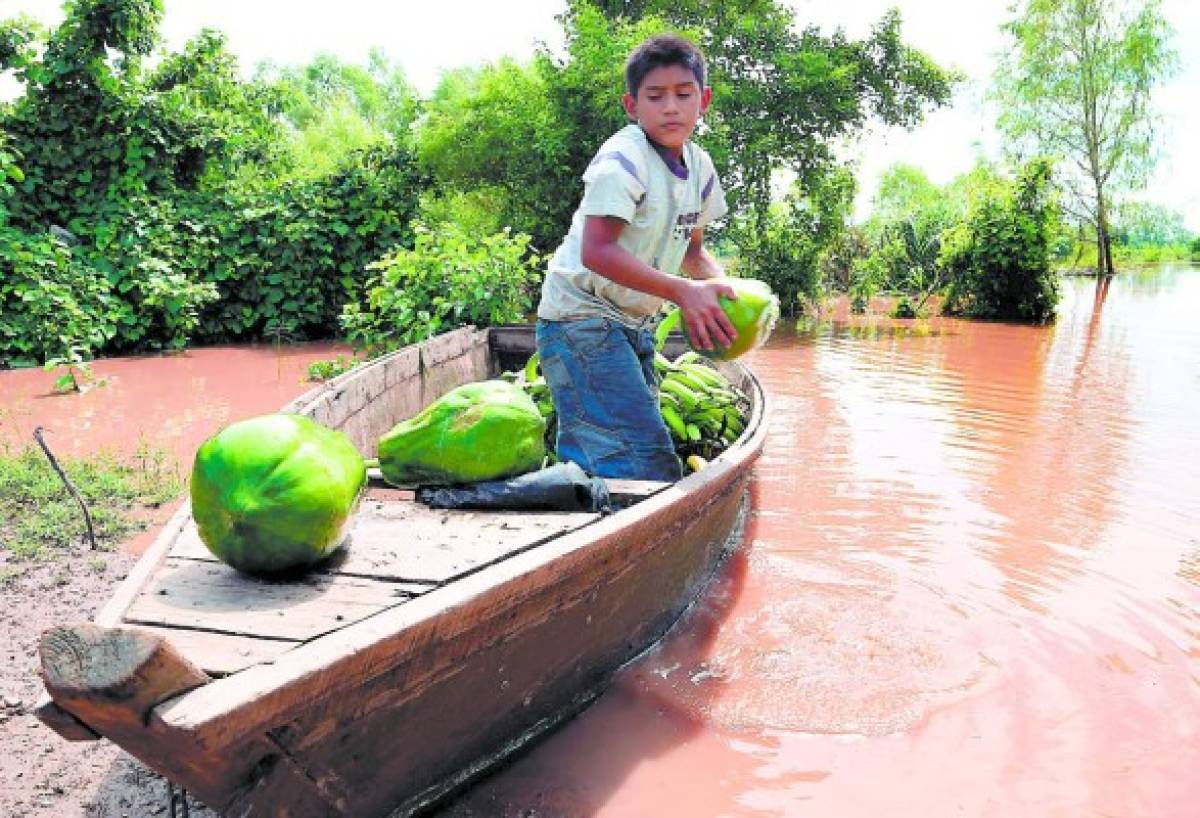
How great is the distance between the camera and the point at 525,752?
249cm

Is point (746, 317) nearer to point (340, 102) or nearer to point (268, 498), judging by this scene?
point (268, 498)

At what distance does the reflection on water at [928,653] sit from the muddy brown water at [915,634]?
1 centimetres

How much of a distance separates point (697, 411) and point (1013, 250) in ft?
45.7

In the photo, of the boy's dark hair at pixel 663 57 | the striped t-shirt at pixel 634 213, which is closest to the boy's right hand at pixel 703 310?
the striped t-shirt at pixel 634 213

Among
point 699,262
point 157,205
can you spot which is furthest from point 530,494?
point 157,205

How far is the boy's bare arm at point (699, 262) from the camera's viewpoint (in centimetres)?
358

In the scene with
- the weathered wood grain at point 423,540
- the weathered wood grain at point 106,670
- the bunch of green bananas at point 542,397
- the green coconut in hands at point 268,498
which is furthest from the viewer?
the bunch of green bananas at point 542,397

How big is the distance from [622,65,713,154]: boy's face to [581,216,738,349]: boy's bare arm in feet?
1.52

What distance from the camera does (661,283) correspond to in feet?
8.77

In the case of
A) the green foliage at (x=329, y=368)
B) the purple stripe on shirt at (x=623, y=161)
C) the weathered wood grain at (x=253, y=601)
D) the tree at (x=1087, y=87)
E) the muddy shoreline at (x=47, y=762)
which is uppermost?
the tree at (x=1087, y=87)

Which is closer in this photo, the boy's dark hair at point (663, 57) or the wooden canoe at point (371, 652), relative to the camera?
the wooden canoe at point (371, 652)

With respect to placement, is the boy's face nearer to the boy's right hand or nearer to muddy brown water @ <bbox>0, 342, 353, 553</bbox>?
the boy's right hand

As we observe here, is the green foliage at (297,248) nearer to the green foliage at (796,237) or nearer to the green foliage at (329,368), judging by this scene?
the green foliage at (329,368)

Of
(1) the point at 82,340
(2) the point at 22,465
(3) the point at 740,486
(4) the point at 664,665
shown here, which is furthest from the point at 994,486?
(1) the point at 82,340
